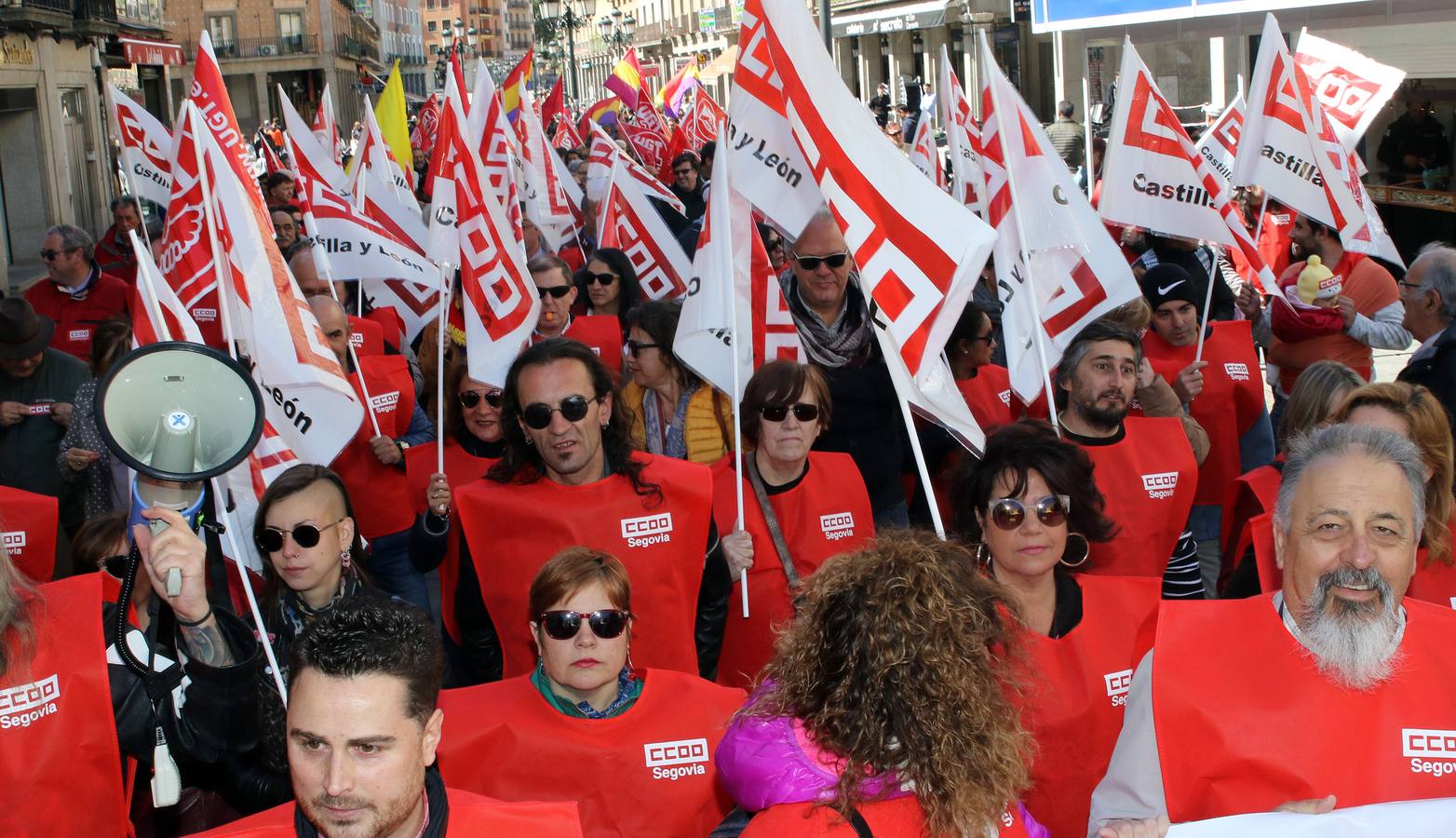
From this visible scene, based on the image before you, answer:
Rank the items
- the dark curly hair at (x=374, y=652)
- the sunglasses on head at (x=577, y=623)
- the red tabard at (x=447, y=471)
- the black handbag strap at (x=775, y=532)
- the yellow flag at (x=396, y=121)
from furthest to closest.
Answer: the yellow flag at (x=396, y=121) → the red tabard at (x=447, y=471) → the black handbag strap at (x=775, y=532) → the sunglasses on head at (x=577, y=623) → the dark curly hair at (x=374, y=652)

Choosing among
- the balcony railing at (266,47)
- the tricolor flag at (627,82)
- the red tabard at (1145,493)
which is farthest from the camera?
the balcony railing at (266,47)

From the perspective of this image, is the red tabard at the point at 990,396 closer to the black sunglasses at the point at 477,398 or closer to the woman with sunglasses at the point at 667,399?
the woman with sunglasses at the point at 667,399

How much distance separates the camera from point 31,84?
25.3 m

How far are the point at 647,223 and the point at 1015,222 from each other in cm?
360

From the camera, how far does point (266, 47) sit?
74.9m

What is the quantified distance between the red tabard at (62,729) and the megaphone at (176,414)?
13.8 inches

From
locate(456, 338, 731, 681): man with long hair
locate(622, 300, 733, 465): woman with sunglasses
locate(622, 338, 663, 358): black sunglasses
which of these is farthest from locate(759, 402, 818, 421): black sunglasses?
locate(622, 338, 663, 358): black sunglasses

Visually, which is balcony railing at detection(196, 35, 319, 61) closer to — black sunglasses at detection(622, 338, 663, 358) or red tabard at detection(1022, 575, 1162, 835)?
black sunglasses at detection(622, 338, 663, 358)

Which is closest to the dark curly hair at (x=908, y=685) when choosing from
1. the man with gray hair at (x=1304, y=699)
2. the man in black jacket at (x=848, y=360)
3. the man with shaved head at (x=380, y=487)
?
the man with gray hair at (x=1304, y=699)

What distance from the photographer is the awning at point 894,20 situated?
39.7 metres

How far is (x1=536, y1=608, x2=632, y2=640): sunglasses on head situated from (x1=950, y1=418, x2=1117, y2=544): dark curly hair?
108 centimetres

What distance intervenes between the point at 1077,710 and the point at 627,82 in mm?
21273

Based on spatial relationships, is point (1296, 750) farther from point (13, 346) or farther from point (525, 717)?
point (13, 346)

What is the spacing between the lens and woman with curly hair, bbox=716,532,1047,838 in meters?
2.52
